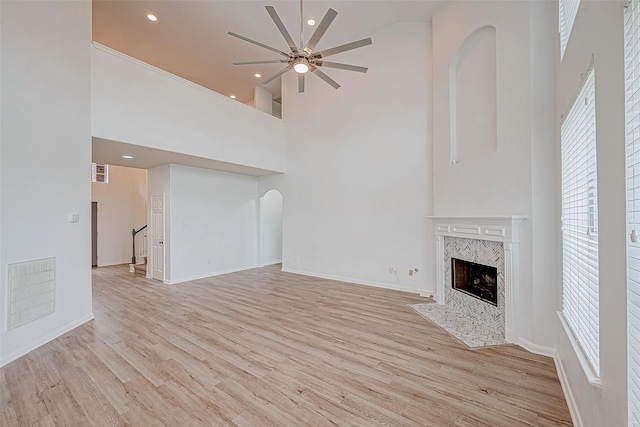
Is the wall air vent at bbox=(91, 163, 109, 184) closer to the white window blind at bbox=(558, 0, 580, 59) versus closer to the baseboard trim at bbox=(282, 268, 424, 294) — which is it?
the baseboard trim at bbox=(282, 268, 424, 294)

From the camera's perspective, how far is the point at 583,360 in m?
1.72

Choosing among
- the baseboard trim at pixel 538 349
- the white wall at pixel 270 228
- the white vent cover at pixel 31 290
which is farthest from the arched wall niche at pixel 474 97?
the white vent cover at pixel 31 290

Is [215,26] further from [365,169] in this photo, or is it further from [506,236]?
[506,236]

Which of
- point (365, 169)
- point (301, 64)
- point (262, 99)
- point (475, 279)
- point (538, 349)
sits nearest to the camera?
point (538, 349)

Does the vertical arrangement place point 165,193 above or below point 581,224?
above

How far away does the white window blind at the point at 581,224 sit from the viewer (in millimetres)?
1678

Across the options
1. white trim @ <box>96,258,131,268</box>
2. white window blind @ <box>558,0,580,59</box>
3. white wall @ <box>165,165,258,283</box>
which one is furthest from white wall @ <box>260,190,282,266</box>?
white window blind @ <box>558,0,580,59</box>

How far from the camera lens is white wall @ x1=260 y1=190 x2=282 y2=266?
8016 millimetres

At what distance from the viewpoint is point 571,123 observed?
222 centimetres

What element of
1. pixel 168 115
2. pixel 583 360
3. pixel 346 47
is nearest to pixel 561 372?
pixel 583 360

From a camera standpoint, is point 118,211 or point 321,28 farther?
point 118,211

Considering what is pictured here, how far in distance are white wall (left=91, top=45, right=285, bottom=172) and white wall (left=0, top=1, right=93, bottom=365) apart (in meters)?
0.26

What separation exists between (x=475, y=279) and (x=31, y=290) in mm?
5640

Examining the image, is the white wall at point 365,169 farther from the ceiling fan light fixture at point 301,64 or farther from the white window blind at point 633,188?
the white window blind at point 633,188
